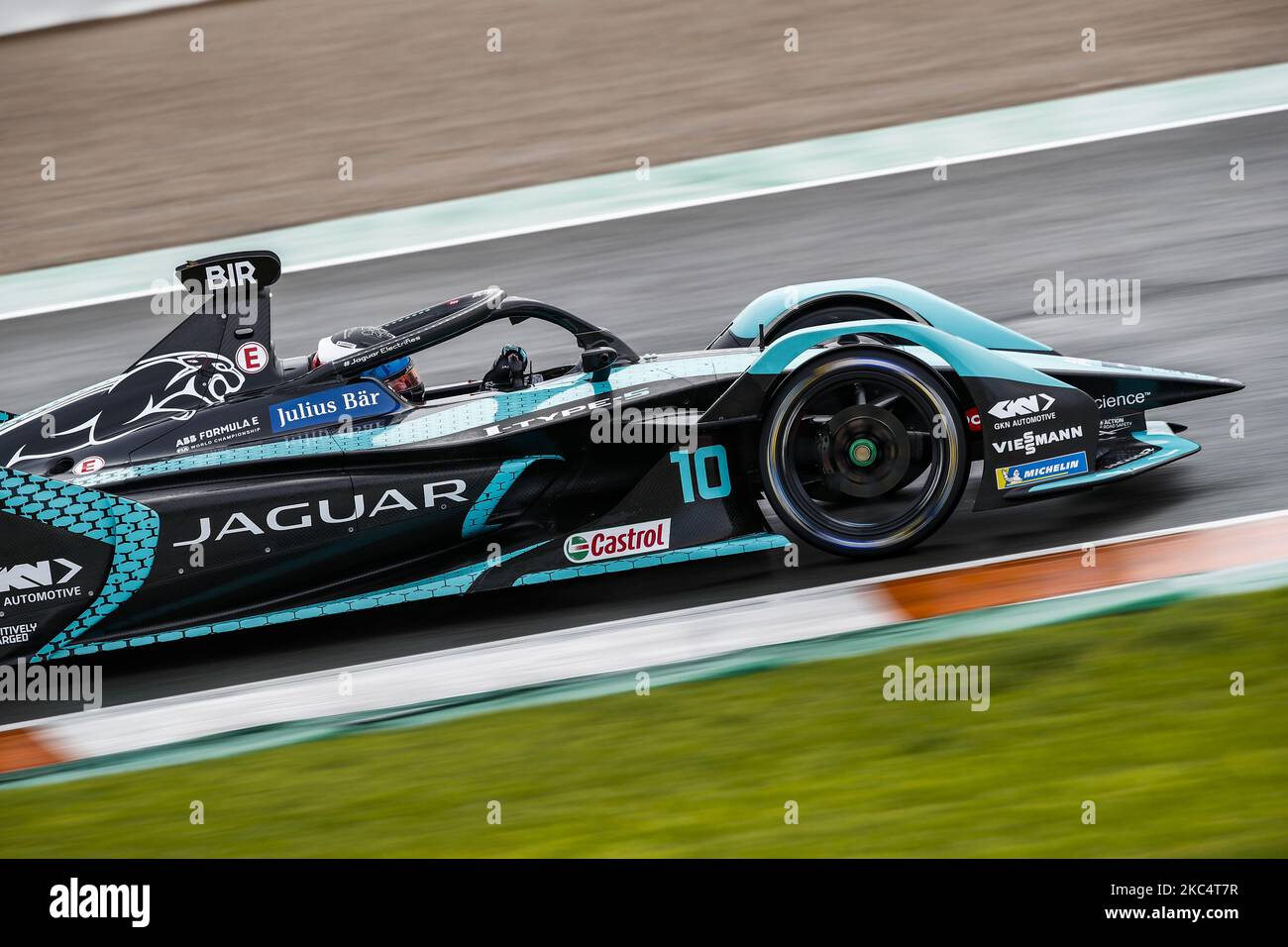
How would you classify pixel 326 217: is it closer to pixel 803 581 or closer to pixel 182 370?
pixel 182 370

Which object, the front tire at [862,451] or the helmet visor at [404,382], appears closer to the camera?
the front tire at [862,451]

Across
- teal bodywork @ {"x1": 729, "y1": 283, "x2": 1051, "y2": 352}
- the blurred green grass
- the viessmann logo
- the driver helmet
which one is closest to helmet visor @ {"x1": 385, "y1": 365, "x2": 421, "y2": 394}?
the driver helmet

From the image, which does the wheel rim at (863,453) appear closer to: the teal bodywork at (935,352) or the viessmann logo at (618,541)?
the teal bodywork at (935,352)

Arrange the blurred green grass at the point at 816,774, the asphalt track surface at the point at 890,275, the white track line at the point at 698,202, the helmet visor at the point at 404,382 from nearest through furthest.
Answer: the blurred green grass at the point at 816,774
the asphalt track surface at the point at 890,275
the helmet visor at the point at 404,382
the white track line at the point at 698,202

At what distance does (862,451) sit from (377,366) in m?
2.22

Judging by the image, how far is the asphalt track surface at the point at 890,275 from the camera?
6.75m

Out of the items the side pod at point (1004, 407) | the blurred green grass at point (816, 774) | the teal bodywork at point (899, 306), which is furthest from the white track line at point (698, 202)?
the blurred green grass at point (816, 774)

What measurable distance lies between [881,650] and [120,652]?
3.56m

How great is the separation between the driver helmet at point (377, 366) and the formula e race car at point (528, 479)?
224 millimetres

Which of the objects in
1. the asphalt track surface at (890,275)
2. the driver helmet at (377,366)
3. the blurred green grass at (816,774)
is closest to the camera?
the blurred green grass at (816,774)

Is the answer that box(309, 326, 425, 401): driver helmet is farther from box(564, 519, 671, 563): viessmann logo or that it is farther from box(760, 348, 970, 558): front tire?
box(760, 348, 970, 558): front tire

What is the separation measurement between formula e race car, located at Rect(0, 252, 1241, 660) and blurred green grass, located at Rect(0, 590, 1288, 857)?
0.85 m

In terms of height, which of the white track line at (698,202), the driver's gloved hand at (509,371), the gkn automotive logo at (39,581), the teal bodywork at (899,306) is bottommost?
the gkn automotive logo at (39,581)

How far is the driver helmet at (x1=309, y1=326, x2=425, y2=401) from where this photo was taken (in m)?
6.90
